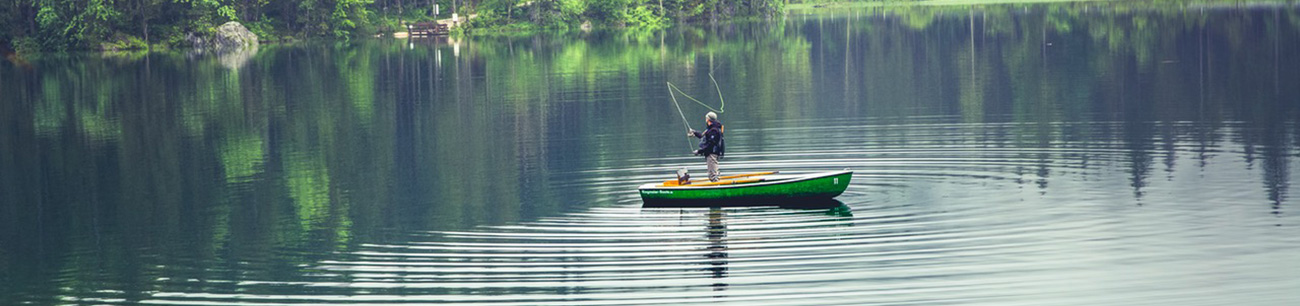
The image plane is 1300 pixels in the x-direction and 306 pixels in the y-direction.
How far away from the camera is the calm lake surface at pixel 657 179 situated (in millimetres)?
25547

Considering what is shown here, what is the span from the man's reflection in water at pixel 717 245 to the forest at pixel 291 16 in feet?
370

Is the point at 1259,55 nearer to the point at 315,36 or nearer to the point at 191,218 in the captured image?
the point at 191,218

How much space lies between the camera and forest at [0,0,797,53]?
13350cm

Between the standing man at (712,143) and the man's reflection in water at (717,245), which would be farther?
the standing man at (712,143)

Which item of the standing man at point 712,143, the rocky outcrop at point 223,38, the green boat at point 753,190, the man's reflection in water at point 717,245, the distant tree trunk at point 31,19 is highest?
the distant tree trunk at point 31,19

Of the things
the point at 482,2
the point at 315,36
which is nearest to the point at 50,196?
the point at 315,36

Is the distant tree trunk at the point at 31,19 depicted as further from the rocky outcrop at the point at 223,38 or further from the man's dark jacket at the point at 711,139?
the man's dark jacket at the point at 711,139

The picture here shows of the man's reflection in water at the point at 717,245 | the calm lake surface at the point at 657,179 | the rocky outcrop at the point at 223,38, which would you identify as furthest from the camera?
the rocky outcrop at the point at 223,38

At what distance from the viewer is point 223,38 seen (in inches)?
5448

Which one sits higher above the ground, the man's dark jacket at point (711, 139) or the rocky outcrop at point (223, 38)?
the rocky outcrop at point (223, 38)

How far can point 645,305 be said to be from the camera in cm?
2370

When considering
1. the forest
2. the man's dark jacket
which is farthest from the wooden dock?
the man's dark jacket

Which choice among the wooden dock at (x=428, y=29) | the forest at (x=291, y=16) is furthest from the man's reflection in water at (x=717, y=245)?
the wooden dock at (x=428, y=29)

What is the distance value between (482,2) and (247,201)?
441 ft
